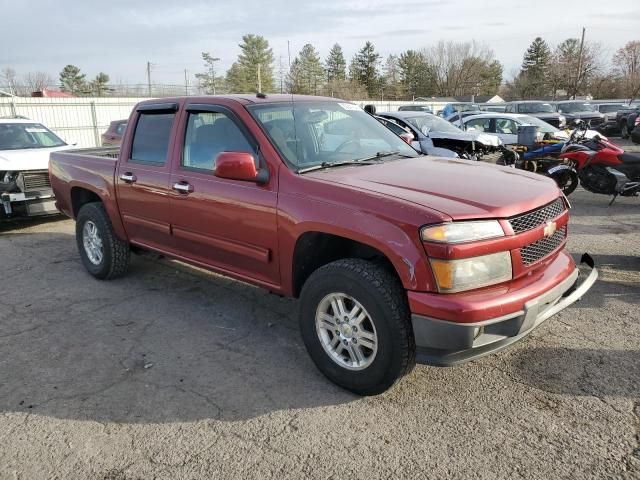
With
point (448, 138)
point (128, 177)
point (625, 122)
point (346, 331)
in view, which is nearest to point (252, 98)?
point (128, 177)

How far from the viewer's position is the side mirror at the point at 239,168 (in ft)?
11.5

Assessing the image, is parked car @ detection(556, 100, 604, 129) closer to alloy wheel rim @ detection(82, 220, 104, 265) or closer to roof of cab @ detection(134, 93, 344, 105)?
roof of cab @ detection(134, 93, 344, 105)

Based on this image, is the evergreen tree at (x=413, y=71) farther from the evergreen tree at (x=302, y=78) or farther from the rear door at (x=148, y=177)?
the rear door at (x=148, y=177)

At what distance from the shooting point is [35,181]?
7.93 meters

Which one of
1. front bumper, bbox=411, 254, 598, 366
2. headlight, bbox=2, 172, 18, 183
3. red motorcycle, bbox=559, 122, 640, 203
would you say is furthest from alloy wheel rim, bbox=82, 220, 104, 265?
red motorcycle, bbox=559, 122, 640, 203

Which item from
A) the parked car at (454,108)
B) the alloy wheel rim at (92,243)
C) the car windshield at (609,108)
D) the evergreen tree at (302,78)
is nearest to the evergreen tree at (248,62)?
the evergreen tree at (302,78)

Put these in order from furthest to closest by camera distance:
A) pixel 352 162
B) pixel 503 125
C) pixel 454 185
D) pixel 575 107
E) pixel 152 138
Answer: pixel 575 107
pixel 503 125
pixel 152 138
pixel 352 162
pixel 454 185

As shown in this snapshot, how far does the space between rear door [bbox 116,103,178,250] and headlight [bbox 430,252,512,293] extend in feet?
8.44

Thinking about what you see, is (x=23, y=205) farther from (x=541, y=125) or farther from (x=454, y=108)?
(x=454, y=108)

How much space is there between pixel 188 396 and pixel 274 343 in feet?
2.92

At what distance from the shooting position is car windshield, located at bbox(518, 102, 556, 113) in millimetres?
23438

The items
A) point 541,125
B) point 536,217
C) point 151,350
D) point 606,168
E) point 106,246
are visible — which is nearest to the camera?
point 536,217

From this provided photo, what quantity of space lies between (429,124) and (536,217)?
34.5 ft

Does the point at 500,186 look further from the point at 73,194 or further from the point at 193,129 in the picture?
the point at 73,194
